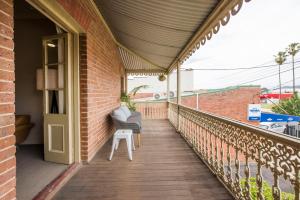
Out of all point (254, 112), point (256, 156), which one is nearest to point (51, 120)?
point (256, 156)

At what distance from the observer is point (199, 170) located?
378 cm

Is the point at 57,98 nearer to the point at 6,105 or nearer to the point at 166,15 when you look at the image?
the point at 6,105

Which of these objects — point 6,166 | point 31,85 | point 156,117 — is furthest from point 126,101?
point 6,166

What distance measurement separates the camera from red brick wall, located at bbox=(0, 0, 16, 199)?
174 centimetres

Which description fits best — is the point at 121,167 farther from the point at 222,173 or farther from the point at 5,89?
the point at 5,89

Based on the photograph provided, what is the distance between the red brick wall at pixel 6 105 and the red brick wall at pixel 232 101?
17.2 m

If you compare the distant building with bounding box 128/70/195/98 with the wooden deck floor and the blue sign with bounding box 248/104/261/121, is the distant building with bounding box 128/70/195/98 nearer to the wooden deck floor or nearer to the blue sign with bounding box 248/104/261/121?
the blue sign with bounding box 248/104/261/121

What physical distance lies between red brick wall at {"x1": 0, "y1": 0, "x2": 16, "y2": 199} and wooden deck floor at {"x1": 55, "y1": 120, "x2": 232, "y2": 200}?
3.72ft

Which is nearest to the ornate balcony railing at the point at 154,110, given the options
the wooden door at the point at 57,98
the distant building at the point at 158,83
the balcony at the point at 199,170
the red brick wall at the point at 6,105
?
the balcony at the point at 199,170

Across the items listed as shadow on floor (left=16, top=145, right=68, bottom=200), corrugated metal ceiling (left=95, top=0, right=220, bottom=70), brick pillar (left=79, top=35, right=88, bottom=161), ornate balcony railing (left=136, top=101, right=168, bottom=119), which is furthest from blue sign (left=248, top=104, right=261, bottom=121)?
shadow on floor (left=16, top=145, right=68, bottom=200)

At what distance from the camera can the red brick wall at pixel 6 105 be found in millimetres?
1743

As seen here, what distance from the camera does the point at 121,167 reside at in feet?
12.9

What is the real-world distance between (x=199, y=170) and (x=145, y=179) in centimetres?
97

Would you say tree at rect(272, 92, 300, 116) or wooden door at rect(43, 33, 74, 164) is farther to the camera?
tree at rect(272, 92, 300, 116)
